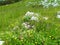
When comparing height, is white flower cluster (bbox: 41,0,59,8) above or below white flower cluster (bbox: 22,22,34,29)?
below

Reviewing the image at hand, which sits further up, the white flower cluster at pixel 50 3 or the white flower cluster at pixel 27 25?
the white flower cluster at pixel 27 25

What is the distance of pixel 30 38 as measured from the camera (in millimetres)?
17156

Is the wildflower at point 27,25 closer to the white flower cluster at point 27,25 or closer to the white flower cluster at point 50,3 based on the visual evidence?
the white flower cluster at point 27,25

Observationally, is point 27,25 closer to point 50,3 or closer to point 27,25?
point 27,25

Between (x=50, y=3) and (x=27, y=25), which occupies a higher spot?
(x=27, y=25)

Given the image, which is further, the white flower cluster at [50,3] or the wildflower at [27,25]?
the white flower cluster at [50,3]

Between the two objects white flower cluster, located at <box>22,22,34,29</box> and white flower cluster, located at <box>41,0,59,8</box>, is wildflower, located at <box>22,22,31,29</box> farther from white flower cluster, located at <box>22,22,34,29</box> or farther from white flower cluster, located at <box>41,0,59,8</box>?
white flower cluster, located at <box>41,0,59,8</box>

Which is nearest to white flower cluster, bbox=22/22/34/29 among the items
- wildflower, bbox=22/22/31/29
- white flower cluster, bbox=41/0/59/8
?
wildflower, bbox=22/22/31/29

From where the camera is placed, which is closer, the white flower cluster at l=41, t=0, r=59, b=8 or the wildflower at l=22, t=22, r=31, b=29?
the wildflower at l=22, t=22, r=31, b=29

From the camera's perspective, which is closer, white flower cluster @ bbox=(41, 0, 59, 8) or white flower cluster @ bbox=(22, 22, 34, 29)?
white flower cluster @ bbox=(22, 22, 34, 29)

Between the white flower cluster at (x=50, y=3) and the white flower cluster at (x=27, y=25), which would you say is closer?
the white flower cluster at (x=27, y=25)

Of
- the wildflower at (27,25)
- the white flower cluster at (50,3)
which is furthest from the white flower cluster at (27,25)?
the white flower cluster at (50,3)

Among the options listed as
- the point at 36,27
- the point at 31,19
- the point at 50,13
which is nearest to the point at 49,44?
the point at 36,27

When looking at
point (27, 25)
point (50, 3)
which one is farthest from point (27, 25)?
point (50, 3)
